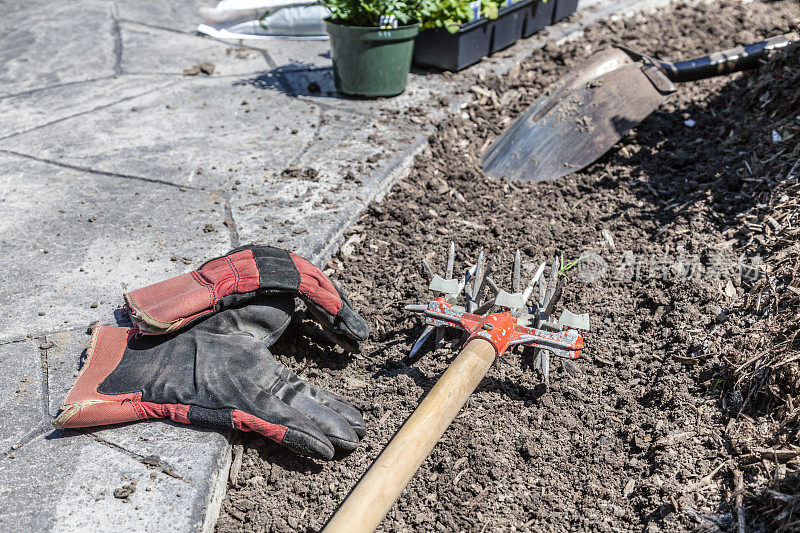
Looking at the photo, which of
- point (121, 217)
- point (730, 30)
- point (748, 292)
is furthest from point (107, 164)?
point (730, 30)

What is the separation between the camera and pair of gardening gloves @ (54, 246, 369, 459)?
5.65ft

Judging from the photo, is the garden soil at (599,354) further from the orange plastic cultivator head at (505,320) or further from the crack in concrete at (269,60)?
the crack in concrete at (269,60)

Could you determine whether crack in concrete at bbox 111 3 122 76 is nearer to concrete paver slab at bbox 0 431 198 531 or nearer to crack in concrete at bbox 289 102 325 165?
crack in concrete at bbox 289 102 325 165

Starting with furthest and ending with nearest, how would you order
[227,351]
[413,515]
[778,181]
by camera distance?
[778,181] → [227,351] → [413,515]

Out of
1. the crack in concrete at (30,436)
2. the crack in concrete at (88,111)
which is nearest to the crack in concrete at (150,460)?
the crack in concrete at (30,436)

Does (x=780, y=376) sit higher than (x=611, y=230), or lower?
higher

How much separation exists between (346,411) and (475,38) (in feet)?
10.9

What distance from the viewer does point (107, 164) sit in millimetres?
3066

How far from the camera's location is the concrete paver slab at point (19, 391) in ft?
5.58

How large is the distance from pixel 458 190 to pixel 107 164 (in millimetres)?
1781

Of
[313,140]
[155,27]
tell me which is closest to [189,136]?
[313,140]

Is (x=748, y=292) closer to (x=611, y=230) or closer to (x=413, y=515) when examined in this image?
(x=611, y=230)

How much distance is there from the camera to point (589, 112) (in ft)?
11.2

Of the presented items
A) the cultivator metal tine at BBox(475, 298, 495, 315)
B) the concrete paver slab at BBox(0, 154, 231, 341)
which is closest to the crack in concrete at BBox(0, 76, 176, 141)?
the concrete paver slab at BBox(0, 154, 231, 341)
